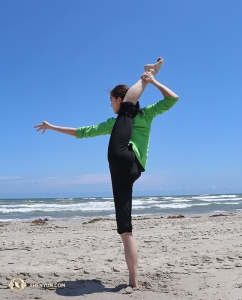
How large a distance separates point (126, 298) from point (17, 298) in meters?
1.09

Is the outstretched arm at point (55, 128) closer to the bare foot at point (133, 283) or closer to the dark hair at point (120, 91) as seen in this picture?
the dark hair at point (120, 91)

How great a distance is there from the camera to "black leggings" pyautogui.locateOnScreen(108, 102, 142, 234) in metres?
3.21

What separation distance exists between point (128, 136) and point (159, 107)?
20.0 inches

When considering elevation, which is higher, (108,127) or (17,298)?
(108,127)

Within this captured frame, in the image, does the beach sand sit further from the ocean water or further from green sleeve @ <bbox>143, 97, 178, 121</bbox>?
the ocean water

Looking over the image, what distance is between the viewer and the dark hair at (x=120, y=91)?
3.57m

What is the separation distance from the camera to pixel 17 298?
3.17 meters

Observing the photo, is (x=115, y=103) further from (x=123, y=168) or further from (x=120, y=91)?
(x=123, y=168)

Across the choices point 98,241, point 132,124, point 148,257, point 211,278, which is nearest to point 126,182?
point 132,124

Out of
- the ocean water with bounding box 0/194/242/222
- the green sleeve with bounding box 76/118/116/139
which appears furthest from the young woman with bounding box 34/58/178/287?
the ocean water with bounding box 0/194/242/222

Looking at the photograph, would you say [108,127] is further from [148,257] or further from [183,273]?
[148,257]

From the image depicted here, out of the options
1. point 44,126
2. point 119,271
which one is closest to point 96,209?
point 119,271

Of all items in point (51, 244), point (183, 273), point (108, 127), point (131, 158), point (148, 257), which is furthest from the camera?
point (51, 244)

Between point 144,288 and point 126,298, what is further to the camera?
point 144,288
